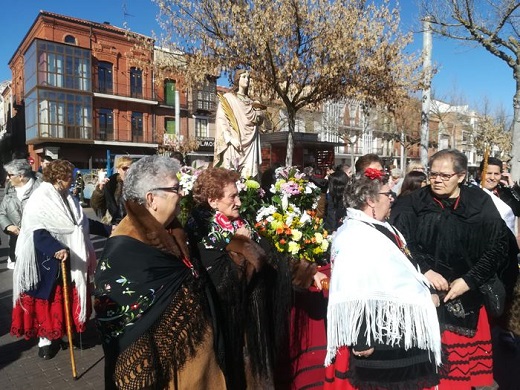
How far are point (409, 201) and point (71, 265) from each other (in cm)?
319

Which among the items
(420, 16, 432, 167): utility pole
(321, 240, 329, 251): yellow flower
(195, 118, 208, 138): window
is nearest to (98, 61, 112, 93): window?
(195, 118, 208, 138): window

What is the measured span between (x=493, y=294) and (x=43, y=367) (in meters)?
3.89

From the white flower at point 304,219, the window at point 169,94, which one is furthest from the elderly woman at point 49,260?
the window at point 169,94

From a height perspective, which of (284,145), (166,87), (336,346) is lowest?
(336,346)

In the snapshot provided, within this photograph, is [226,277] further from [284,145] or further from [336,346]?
[284,145]

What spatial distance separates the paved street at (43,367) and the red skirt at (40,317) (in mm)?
240

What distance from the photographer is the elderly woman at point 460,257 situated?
8.89 ft

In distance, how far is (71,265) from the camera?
4.02m

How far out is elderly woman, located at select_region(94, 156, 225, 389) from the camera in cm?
188

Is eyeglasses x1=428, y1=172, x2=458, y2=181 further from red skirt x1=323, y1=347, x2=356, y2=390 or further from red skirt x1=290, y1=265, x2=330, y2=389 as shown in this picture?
red skirt x1=323, y1=347, x2=356, y2=390

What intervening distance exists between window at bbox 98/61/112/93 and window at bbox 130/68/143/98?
5.45 ft

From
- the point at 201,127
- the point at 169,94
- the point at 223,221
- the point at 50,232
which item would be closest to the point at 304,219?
the point at 223,221

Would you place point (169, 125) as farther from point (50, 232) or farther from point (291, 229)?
point (291, 229)

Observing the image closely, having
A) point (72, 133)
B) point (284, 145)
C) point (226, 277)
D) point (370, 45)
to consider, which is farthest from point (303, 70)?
point (72, 133)
